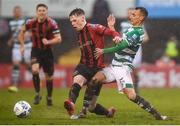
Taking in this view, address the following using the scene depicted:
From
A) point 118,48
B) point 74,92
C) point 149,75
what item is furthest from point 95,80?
point 149,75

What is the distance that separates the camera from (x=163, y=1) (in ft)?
68.7

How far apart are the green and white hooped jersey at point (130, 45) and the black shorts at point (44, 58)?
9.60ft

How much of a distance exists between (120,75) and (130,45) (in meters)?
0.49

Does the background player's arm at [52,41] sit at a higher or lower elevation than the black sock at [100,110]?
higher

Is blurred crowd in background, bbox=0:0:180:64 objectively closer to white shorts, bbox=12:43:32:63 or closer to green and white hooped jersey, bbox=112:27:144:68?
white shorts, bbox=12:43:32:63

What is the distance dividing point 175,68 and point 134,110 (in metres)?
7.70

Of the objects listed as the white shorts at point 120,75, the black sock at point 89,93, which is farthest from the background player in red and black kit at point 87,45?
the white shorts at point 120,75

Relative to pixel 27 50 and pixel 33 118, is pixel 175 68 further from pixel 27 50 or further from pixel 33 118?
pixel 33 118

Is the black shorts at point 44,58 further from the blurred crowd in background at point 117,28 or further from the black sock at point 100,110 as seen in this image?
the blurred crowd in background at point 117,28

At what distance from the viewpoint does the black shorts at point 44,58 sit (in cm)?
1364

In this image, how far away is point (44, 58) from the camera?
13.8 m

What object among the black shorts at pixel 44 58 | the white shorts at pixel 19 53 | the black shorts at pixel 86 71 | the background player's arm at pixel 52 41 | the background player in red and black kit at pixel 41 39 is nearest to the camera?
the black shorts at pixel 86 71

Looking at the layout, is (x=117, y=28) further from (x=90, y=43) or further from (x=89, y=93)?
(x=89, y=93)

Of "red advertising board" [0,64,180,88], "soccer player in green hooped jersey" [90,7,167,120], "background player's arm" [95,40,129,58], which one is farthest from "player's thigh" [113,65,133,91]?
"red advertising board" [0,64,180,88]
